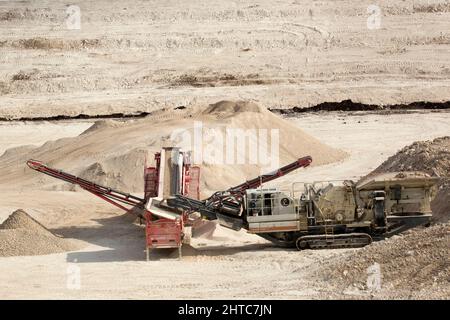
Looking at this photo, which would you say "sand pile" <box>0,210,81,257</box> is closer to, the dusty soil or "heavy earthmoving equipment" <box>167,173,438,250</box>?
the dusty soil

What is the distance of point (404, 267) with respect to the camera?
20.2 metres

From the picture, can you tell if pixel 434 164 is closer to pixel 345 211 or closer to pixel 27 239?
pixel 345 211

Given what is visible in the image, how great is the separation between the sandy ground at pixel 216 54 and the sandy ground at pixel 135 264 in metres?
13.9

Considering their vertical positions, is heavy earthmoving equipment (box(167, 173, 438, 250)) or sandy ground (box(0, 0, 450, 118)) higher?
sandy ground (box(0, 0, 450, 118))

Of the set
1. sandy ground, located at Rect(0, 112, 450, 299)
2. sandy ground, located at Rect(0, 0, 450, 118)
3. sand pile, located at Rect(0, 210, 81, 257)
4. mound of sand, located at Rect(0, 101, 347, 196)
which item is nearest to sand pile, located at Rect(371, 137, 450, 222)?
sandy ground, located at Rect(0, 112, 450, 299)

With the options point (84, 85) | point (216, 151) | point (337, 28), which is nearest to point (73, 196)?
point (216, 151)

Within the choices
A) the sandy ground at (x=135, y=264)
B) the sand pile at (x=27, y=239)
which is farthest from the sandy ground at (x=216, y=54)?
the sand pile at (x=27, y=239)

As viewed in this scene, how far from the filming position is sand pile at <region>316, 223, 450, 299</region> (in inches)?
762

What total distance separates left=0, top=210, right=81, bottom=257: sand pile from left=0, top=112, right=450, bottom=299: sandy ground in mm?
352

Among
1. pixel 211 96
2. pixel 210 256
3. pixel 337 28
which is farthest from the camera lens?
pixel 337 28

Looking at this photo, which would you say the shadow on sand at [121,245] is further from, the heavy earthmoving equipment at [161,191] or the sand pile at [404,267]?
the sand pile at [404,267]

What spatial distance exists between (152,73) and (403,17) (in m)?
13.2

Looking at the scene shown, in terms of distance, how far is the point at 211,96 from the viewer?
153 feet

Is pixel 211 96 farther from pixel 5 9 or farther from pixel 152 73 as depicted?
pixel 5 9
